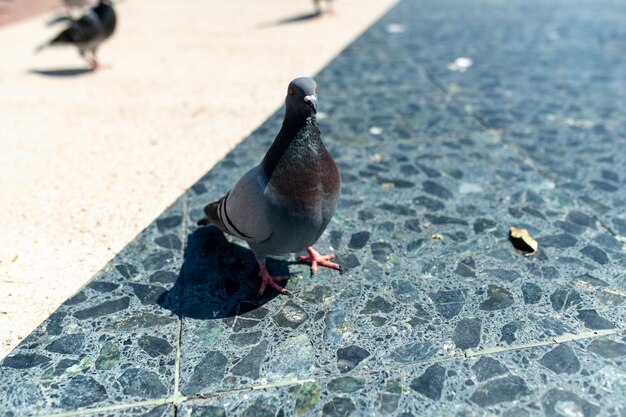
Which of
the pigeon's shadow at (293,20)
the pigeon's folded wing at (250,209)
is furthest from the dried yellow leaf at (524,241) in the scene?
the pigeon's shadow at (293,20)

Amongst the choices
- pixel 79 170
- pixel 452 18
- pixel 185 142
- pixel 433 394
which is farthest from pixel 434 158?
pixel 452 18

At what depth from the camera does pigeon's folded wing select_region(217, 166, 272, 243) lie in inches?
111

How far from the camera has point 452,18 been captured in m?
10.5

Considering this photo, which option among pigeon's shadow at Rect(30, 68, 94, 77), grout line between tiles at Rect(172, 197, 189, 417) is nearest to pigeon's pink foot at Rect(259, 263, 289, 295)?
grout line between tiles at Rect(172, 197, 189, 417)

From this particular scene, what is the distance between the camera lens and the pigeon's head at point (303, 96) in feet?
8.79

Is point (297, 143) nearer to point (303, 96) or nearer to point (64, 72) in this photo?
point (303, 96)

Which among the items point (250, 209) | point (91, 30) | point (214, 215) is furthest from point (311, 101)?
point (91, 30)

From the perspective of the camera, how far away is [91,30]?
24.8 feet

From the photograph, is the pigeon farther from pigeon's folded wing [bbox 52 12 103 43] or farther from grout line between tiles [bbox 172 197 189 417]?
grout line between tiles [bbox 172 197 189 417]

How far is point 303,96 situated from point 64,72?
6282 mm

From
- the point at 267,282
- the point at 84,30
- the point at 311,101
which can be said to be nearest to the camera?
the point at 311,101

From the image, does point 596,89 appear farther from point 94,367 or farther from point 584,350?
point 94,367

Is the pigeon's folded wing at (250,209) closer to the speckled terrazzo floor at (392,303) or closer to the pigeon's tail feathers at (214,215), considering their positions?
the pigeon's tail feathers at (214,215)

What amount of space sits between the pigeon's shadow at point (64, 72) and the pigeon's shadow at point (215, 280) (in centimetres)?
505
